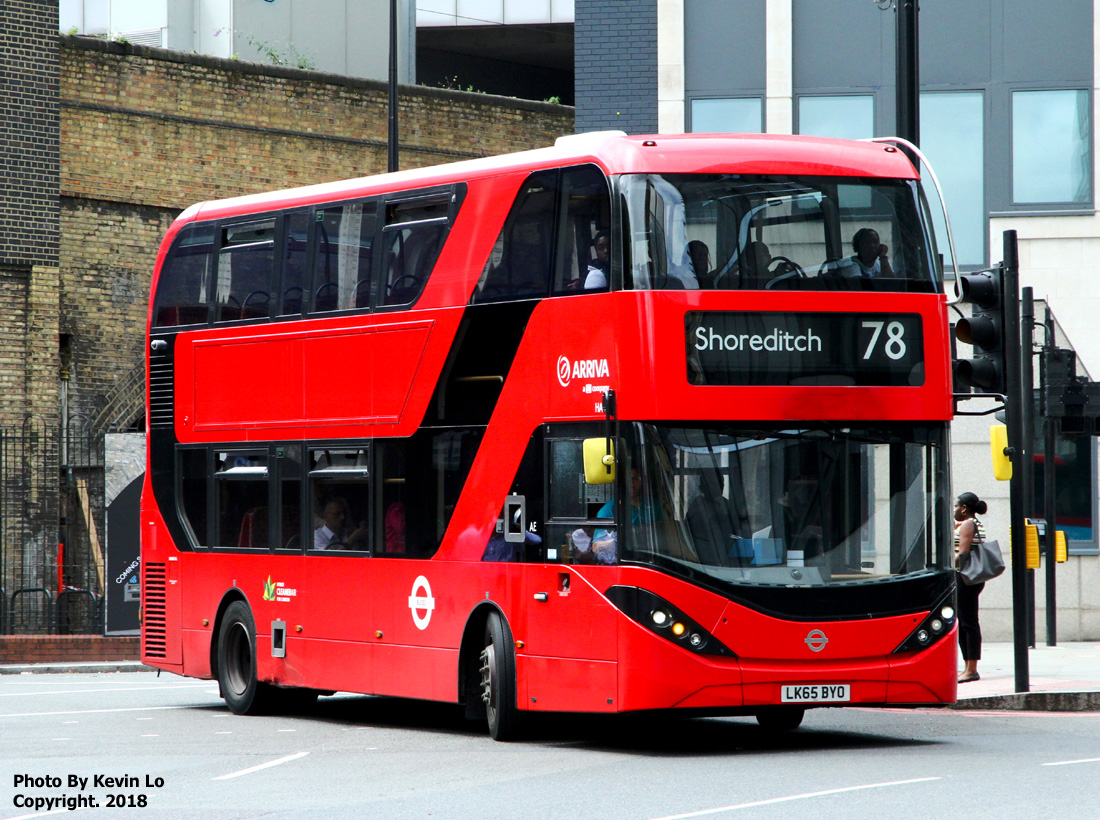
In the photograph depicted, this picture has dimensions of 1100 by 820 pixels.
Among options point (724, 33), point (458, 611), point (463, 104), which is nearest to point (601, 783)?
point (458, 611)

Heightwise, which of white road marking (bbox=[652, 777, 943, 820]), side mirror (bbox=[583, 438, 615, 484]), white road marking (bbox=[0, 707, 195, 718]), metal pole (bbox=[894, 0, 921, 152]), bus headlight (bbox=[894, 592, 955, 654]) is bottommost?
white road marking (bbox=[0, 707, 195, 718])

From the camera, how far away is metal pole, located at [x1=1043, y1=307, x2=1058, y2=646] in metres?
20.8

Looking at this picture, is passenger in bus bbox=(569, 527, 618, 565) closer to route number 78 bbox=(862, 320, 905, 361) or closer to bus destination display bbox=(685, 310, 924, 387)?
bus destination display bbox=(685, 310, 924, 387)

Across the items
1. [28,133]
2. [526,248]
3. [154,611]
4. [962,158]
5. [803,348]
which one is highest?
[28,133]

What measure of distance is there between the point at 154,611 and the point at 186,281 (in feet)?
11.0

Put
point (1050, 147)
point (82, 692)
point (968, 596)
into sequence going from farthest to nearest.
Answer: point (1050, 147) → point (82, 692) → point (968, 596)

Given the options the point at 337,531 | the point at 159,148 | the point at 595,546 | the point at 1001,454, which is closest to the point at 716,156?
the point at 595,546

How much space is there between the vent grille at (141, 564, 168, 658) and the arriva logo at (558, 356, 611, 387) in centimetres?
648

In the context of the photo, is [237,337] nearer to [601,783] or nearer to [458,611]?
[458,611]

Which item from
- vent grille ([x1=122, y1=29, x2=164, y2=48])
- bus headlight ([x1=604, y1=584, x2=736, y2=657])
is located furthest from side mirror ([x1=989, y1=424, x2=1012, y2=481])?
vent grille ([x1=122, y1=29, x2=164, y2=48])

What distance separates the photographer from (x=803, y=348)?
12.2 meters

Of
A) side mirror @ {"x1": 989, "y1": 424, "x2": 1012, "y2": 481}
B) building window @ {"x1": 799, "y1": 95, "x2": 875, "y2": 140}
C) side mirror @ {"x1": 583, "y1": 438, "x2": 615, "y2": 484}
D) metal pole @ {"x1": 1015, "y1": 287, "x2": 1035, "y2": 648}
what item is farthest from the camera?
building window @ {"x1": 799, "y1": 95, "x2": 875, "y2": 140}

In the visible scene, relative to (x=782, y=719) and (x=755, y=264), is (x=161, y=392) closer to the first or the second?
(x=782, y=719)

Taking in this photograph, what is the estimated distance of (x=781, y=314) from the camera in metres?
12.1
